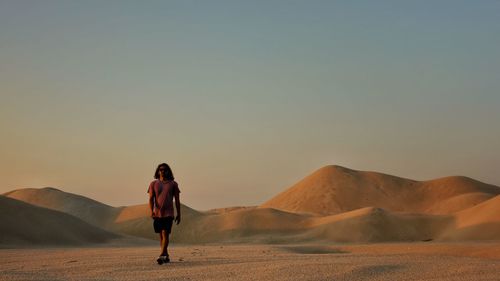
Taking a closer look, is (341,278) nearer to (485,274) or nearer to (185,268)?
(485,274)

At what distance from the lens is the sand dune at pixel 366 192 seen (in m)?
84.1

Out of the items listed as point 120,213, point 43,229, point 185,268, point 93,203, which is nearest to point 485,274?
point 185,268

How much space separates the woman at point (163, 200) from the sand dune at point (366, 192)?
228 ft

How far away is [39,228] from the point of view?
3478 cm

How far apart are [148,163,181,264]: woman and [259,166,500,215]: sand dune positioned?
228 ft

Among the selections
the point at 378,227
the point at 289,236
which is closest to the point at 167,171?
the point at 378,227

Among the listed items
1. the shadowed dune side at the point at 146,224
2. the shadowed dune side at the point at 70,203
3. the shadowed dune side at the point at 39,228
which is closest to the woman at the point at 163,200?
the shadowed dune side at the point at 39,228

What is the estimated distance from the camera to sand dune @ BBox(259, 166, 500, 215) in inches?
3312

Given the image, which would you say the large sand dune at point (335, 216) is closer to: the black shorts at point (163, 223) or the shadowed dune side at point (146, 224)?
the shadowed dune side at point (146, 224)

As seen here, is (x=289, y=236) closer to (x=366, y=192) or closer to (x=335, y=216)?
(x=335, y=216)

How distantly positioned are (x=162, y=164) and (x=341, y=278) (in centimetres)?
497

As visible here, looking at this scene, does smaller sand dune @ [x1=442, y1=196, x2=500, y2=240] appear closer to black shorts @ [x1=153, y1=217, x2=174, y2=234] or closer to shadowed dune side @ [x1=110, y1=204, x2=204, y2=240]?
shadowed dune side @ [x1=110, y1=204, x2=204, y2=240]

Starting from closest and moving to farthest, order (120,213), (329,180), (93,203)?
(120,213) < (93,203) < (329,180)

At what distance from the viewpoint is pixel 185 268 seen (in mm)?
11609
